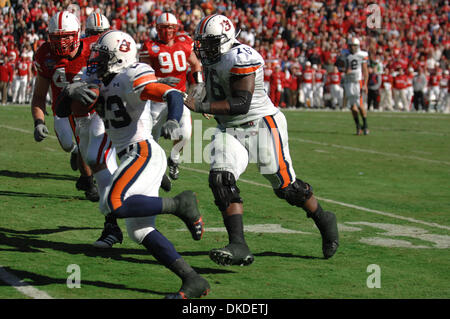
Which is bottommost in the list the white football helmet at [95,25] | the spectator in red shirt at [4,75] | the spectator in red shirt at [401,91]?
the spectator in red shirt at [401,91]

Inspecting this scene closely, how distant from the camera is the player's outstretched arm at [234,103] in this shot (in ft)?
18.3

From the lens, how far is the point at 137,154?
4.96 meters

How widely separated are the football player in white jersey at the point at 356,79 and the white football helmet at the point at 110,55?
37.2 feet

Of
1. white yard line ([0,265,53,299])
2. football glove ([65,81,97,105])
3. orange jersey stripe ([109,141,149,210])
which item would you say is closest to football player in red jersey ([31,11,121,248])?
football glove ([65,81,97,105])

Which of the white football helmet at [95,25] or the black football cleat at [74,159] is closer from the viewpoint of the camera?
the white football helmet at [95,25]

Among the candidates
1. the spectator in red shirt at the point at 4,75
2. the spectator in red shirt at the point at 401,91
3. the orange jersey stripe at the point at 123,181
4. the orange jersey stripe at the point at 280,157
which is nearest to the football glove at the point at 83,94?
the orange jersey stripe at the point at 123,181

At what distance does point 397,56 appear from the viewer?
30.1 meters

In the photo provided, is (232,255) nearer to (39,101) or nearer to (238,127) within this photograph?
(238,127)

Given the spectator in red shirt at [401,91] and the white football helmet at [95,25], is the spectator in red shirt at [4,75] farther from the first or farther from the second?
the white football helmet at [95,25]

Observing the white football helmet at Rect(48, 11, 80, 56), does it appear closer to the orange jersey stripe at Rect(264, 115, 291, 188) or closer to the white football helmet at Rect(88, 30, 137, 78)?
the white football helmet at Rect(88, 30, 137, 78)

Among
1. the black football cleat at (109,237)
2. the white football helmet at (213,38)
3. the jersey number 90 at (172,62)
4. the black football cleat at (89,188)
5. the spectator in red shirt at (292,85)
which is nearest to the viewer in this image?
the white football helmet at (213,38)
